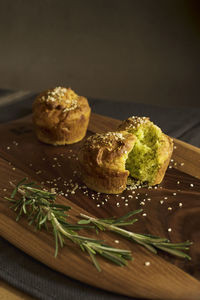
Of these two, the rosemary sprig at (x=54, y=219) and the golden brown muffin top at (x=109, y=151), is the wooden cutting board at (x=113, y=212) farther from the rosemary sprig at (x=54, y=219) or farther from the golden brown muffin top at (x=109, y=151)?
the golden brown muffin top at (x=109, y=151)

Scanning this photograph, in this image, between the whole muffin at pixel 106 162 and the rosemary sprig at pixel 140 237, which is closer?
the rosemary sprig at pixel 140 237

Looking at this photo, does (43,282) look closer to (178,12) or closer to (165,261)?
(165,261)

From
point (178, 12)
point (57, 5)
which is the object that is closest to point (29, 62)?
point (57, 5)

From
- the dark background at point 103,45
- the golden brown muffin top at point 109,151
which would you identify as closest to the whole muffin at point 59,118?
the golden brown muffin top at point 109,151

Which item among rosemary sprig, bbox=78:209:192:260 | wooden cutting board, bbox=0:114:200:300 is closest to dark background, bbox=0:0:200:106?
wooden cutting board, bbox=0:114:200:300

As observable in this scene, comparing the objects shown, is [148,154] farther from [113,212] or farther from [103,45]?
[103,45]

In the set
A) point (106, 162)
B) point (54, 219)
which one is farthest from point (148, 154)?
point (54, 219)
